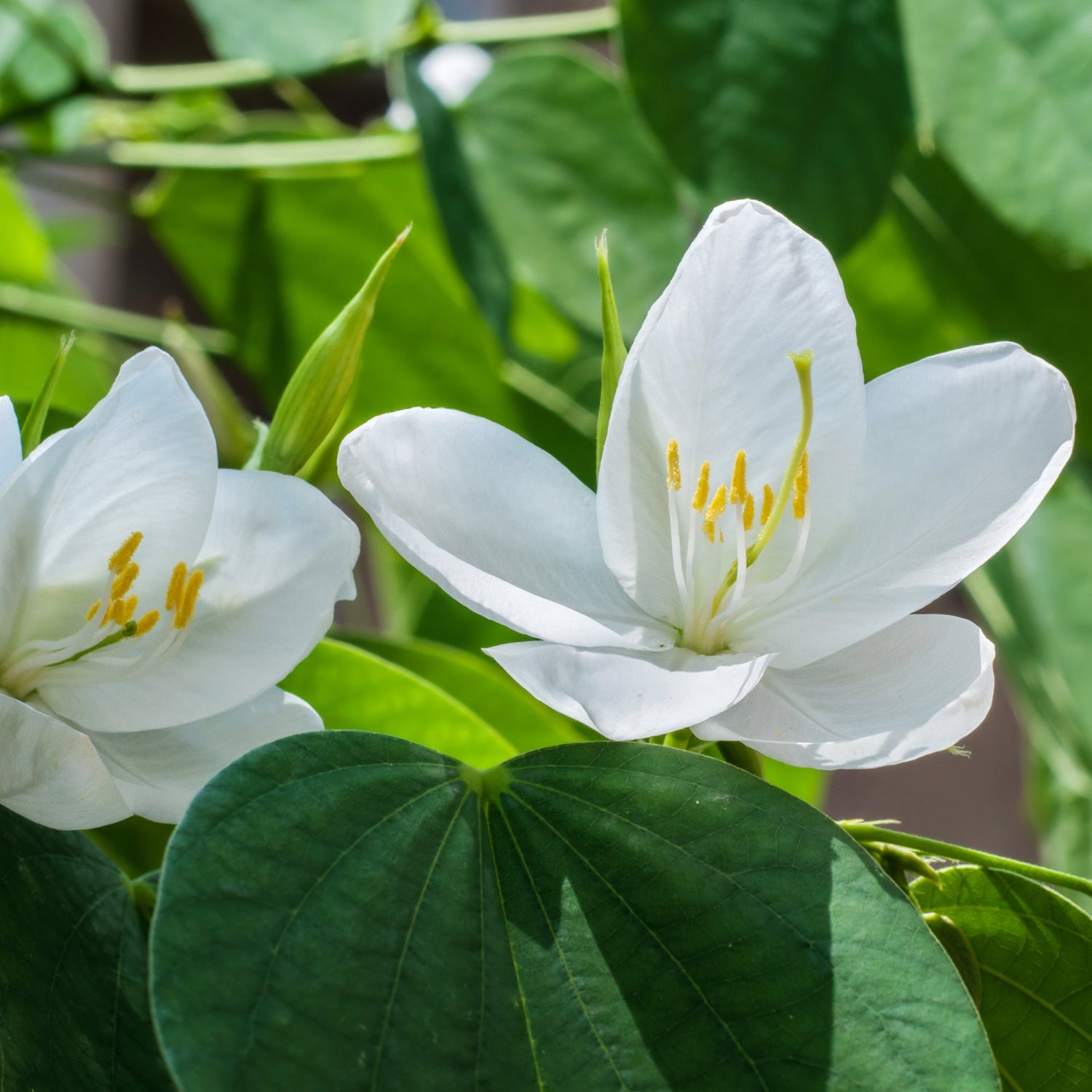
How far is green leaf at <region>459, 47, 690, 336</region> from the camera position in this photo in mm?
557

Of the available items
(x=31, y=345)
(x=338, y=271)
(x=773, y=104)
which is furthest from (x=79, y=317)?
(x=773, y=104)

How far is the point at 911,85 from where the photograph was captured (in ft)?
1.54

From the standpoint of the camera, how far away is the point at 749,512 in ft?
0.88

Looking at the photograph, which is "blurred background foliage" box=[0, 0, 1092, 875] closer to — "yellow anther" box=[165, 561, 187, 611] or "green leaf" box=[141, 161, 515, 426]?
"green leaf" box=[141, 161, 515, 426]

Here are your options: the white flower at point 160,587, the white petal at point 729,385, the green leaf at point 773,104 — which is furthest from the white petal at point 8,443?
the green leaf at point 773,104

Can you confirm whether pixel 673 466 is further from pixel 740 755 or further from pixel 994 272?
pixel 994 272

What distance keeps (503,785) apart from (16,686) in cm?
10

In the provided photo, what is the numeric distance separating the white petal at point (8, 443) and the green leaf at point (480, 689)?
0.18 m

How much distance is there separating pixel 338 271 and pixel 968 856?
50 cm

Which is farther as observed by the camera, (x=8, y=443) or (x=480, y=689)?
(x=480, y=689)

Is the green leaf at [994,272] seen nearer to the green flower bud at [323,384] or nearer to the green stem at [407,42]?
the green stem at [407,42]

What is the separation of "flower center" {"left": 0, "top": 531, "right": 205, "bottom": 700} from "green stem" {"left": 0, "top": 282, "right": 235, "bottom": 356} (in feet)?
1.02

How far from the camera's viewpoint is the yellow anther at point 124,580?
0.24m

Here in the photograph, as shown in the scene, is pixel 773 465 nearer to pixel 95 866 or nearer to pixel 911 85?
pixel 95 866
